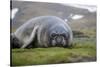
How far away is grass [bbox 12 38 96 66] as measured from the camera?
5.64 ft

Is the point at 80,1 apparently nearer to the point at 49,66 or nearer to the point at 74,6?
the point at 74,6

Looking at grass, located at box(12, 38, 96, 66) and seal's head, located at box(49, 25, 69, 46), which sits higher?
seal's head, located at box(49, 25, 69, 46)

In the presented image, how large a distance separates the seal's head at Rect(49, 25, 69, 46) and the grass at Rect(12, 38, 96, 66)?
63mm

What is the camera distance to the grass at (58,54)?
172 centimetres

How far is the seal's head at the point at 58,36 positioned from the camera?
1.81 m

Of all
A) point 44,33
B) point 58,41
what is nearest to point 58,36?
point 58,41

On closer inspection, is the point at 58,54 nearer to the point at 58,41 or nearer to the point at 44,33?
the point at 58,41

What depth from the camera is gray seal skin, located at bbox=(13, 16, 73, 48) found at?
1734 millimetres

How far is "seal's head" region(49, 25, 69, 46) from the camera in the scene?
1.81m

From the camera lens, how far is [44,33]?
5.85 feet

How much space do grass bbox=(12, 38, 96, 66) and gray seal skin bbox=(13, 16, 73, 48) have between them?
0.06 metres

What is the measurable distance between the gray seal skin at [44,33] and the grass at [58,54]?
60mm

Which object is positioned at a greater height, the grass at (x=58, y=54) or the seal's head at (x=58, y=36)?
the seal's head at (x=58, y=36)
